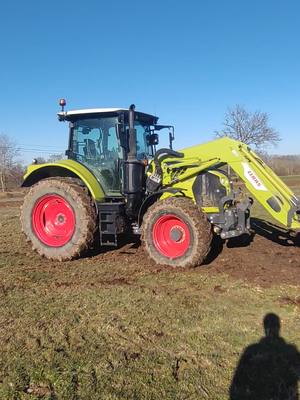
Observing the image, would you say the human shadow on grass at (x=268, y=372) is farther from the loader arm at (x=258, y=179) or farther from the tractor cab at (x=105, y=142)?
the tractor cab at (x=105, y=142)

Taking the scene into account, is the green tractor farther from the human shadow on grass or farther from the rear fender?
the human shadow on grass

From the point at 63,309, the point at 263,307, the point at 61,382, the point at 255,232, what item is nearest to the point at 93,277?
the point at 63,309

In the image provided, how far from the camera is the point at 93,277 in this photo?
256 inches

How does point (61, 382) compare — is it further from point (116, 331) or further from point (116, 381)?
point (116, 331)

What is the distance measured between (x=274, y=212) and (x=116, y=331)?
3.52 m

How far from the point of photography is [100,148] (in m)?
8.02

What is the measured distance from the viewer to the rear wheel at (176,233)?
6.71 meters

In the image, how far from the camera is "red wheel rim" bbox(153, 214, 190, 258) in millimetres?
6980

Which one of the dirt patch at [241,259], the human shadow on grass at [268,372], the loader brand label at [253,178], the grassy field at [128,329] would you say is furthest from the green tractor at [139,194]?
the human shadow on grass at [268,372]

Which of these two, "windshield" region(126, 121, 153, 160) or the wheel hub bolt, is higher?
"windshield" region(126, 121, 153, 160)

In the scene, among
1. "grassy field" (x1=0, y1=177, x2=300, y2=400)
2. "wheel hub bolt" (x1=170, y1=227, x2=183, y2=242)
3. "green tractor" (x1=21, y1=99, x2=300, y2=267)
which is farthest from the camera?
"wheel hub bolt" (x1=170, y1=227, x2=183, y2=242)

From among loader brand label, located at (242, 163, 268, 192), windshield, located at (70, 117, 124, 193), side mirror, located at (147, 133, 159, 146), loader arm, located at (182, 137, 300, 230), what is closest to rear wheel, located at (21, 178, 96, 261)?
windshield, located at (70, 117, 124, 193)

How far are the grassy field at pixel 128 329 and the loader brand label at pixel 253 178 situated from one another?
1570mm

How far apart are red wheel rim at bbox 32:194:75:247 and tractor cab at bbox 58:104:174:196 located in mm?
836
